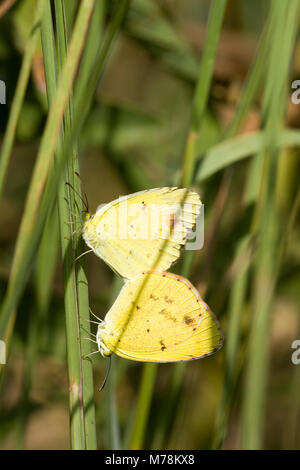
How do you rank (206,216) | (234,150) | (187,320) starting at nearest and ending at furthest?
(187,320), (234,150), (206,216)

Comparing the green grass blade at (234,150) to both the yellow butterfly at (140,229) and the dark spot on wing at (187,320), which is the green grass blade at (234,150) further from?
the dark spot on wing at (187,320)

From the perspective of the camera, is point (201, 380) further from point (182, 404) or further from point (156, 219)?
point (156, 219)

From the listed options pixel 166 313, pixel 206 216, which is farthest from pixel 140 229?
pixel 206 216

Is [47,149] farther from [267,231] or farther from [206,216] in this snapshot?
[206,216]

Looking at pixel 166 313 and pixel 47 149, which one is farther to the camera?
pixel 166 313

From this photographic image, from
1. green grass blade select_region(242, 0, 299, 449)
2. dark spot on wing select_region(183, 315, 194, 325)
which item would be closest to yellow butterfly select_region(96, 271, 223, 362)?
dark spot on wing select_region(183, 315, 194, 325)

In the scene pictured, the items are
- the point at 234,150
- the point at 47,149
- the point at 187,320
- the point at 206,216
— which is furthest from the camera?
the point at 206,216
